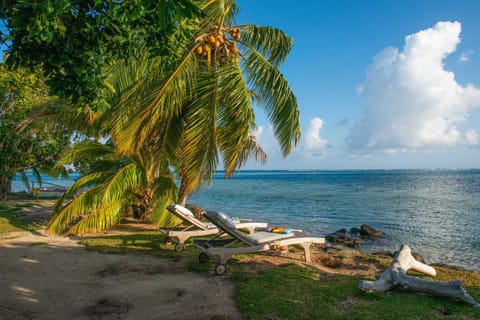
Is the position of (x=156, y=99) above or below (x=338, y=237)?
above

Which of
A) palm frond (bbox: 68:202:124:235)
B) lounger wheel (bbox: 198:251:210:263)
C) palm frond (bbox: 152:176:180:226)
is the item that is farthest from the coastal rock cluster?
palm frond (bbox: 68:202:124:235)

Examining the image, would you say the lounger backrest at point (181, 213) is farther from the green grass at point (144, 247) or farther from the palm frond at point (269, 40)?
the palm frond at point (269, 40)

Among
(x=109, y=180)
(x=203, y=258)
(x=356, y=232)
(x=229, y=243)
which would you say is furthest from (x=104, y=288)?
(x=356, y=232)

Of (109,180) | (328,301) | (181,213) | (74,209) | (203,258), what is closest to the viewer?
(328,301)

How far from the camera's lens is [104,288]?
4.75 metres

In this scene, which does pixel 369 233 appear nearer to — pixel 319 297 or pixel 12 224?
pixel 319 297

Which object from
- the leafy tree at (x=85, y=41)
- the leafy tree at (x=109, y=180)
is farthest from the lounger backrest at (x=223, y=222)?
the leafy tree at (x=85, y=41)

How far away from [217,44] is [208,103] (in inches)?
61.1

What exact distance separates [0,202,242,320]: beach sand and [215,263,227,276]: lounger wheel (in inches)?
4.2

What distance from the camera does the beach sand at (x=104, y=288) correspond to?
12.9 feet

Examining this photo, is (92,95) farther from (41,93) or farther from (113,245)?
(41,93)

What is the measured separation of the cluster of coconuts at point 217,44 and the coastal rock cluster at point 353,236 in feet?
26.5

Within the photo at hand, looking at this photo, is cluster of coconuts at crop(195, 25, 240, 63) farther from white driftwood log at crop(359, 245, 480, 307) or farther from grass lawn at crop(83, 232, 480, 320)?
white driftwood log at crop(359, 245, 480, 307)

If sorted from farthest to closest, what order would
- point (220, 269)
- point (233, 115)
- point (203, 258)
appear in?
point (233, 115) → point (203, 258) → point (220, 269)
